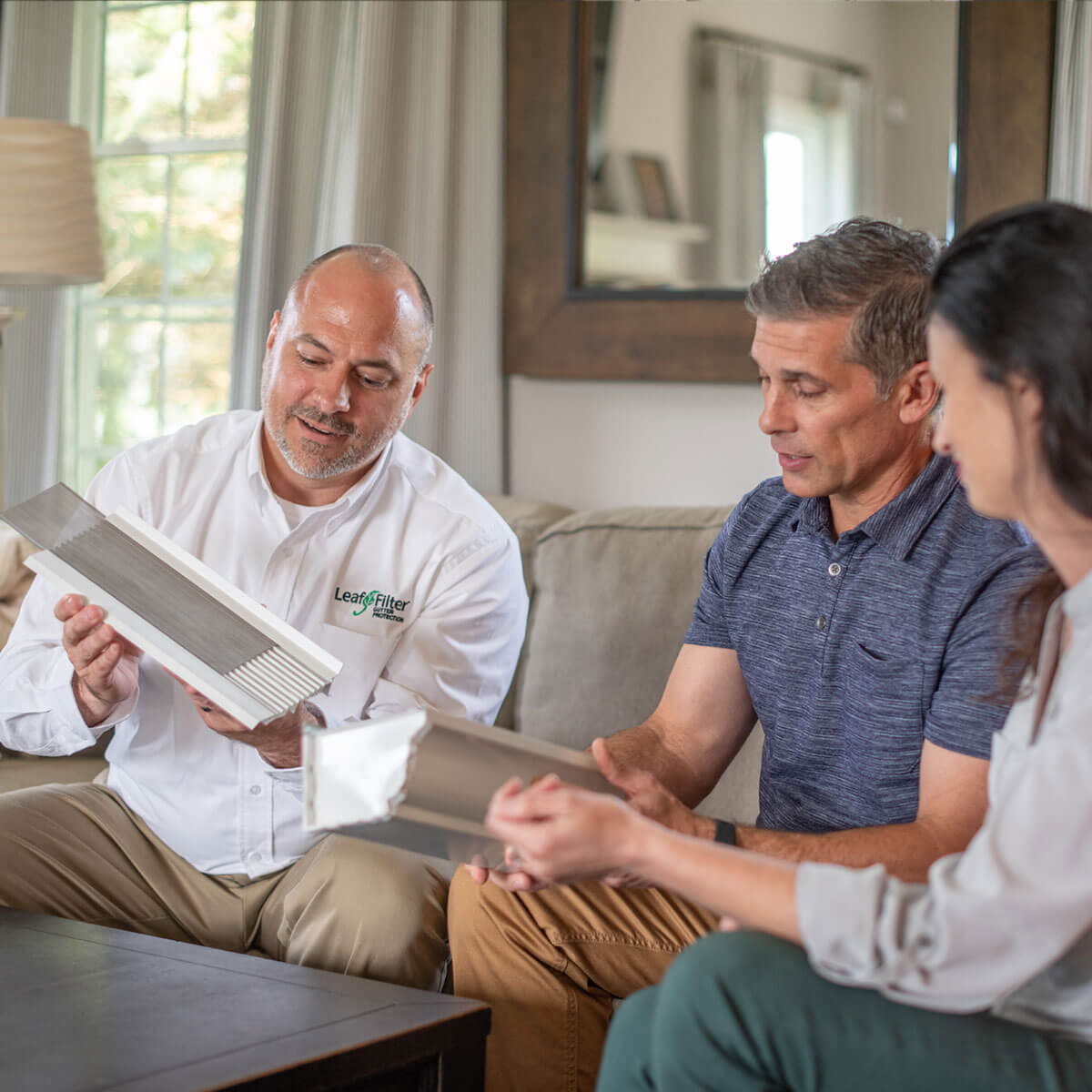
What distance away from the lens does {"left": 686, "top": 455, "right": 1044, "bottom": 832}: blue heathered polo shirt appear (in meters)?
1.35

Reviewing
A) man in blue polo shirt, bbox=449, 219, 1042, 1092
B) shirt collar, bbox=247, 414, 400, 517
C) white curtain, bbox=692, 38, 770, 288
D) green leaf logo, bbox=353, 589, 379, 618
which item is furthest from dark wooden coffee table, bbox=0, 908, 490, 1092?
white curtain, bbox=692, 38, 770, 288

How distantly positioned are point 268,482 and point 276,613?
0.64 ft

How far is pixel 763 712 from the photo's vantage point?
5.21 ft

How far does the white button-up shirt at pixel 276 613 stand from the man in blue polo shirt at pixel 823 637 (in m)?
0.37

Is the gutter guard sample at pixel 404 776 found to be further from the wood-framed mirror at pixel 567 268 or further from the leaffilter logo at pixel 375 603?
the wood-framed mirror at pixel 567 268

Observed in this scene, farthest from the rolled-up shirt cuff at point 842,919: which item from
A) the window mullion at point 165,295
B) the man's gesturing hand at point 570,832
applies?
the window mullion at point 165,295

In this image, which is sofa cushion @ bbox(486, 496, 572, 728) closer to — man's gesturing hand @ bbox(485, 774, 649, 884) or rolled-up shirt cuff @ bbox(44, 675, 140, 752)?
rolled-up shirt cuff @ bbox(44, 675, 140, 752)

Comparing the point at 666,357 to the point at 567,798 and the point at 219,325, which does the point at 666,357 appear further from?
the point at 567,798

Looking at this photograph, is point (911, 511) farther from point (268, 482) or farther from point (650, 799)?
point (268, 482)

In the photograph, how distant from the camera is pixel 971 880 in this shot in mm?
912

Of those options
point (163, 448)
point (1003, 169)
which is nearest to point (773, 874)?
point (163, 448)

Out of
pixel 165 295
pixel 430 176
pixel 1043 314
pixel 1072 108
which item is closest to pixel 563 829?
pixel 1043 314

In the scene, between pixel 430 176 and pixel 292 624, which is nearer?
pixel 292 624

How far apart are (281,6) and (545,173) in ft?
2.42
